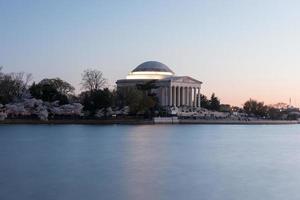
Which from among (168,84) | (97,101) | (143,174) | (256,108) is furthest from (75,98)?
(143,174)

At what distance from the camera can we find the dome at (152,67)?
146 metres

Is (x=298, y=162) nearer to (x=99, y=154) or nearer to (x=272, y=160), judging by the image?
(x=272, y=160)

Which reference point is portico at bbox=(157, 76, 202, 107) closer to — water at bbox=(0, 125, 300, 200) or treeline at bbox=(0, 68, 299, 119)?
treeline at bbox=(0, 68, 299, 119)

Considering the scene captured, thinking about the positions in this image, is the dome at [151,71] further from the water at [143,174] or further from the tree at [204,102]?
the water at [143,174]

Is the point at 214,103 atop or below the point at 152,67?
below

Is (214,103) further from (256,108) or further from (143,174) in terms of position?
(143,174)

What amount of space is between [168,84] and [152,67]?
11.7 m

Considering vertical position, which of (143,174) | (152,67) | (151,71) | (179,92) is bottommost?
(143,174)

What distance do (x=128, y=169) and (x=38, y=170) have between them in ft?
13.4

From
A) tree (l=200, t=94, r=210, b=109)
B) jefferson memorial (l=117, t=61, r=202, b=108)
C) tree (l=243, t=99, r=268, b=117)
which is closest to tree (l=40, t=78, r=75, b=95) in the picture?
jefferson memorial (l=117, t=61, r=202, b=108)

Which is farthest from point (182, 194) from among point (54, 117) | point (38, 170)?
point (54, 117)

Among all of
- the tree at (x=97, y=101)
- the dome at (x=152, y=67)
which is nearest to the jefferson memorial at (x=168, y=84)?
the dome at (x=152, y=67)

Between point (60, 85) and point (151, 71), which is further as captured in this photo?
point (151, 71)

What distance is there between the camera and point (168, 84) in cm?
13700
